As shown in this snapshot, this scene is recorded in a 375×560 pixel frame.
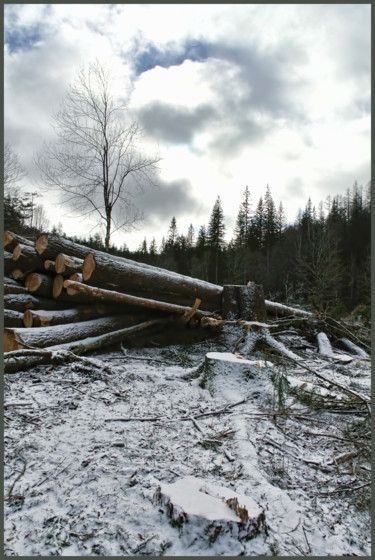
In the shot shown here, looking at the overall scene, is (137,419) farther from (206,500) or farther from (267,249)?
(267,249)

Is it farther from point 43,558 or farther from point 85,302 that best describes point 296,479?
point 85,302

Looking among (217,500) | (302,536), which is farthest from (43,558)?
(302,536)

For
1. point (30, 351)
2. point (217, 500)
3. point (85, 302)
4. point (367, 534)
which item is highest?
point (85, 302)

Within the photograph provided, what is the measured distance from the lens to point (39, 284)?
629cm

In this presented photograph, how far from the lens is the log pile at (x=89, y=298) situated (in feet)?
19.3

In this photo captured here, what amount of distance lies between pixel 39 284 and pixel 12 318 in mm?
770

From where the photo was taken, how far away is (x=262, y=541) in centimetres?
184

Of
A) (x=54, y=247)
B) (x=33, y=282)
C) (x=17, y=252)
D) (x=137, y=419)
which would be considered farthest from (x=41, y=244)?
(x=137, y=419)

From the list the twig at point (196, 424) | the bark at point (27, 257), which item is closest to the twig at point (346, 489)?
the twig at point (196, 424)

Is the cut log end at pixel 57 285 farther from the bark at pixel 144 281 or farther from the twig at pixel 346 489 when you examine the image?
the twig at pixel 346 489

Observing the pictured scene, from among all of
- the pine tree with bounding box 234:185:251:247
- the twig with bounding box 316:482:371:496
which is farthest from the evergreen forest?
the twig with bounding box 316:482:371:496

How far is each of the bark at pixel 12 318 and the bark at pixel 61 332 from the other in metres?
0.88

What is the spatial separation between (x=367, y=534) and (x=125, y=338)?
16.5 ft

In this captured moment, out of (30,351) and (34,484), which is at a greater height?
(30,351)
